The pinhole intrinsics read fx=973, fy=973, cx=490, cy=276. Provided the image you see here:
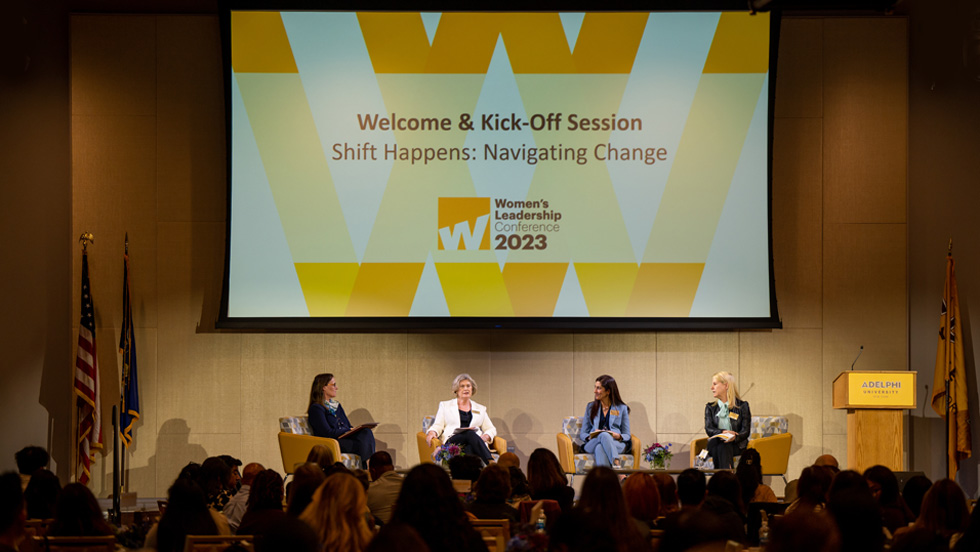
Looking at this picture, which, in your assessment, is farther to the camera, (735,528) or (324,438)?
(324,438)

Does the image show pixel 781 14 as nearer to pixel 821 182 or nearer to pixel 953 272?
pixel 821 182

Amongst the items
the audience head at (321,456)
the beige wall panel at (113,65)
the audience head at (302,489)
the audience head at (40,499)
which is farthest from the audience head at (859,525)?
the beige wall panel at (113,65)

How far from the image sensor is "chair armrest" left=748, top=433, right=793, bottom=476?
816 centimetres

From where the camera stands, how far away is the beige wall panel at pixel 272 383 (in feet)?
29.3

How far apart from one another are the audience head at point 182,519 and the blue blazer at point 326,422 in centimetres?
434

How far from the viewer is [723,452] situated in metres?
8.16

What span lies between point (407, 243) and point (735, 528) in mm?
5510

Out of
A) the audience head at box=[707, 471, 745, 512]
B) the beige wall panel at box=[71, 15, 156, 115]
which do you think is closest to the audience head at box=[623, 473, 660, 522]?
the audience head at box=[707, 471, 745, 512]

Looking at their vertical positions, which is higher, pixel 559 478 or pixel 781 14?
pixel 781 14

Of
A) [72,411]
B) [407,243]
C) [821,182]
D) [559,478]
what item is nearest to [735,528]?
[559,478]

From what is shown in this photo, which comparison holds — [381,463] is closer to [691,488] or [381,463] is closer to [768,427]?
[691,488]

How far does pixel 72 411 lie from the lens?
8977mm

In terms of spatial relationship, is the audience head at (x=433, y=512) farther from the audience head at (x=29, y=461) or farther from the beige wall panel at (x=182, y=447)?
the beige wall panel at (x=182, y=447)

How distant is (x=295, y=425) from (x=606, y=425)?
2.66 m
